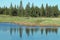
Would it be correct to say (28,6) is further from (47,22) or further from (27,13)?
(47,22)

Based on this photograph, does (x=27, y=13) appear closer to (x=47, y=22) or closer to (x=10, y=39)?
(x=47, y=22)

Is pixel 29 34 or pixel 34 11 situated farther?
pixel 34 11

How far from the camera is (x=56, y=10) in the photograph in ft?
467

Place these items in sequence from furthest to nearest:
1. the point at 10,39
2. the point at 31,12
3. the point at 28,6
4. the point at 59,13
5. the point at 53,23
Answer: the point at 59,13 → the point at 28,6 → the point at 31,12 → the point at 53,23 → the point at 10,39

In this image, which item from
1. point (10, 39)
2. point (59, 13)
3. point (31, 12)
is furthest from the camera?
point (59, 13)

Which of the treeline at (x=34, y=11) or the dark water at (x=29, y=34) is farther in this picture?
the treeline at (x=34, y=11)

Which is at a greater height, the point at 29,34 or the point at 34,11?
the point at 34,11

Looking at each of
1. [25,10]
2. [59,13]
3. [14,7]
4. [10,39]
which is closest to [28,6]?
[25,10]

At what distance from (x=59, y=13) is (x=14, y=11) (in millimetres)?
38969

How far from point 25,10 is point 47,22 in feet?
204

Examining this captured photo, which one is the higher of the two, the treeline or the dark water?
the treeline

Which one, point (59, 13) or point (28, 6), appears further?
point (59, 13)

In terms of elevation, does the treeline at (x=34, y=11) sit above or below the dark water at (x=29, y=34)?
above

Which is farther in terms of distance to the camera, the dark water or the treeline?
the treeline
